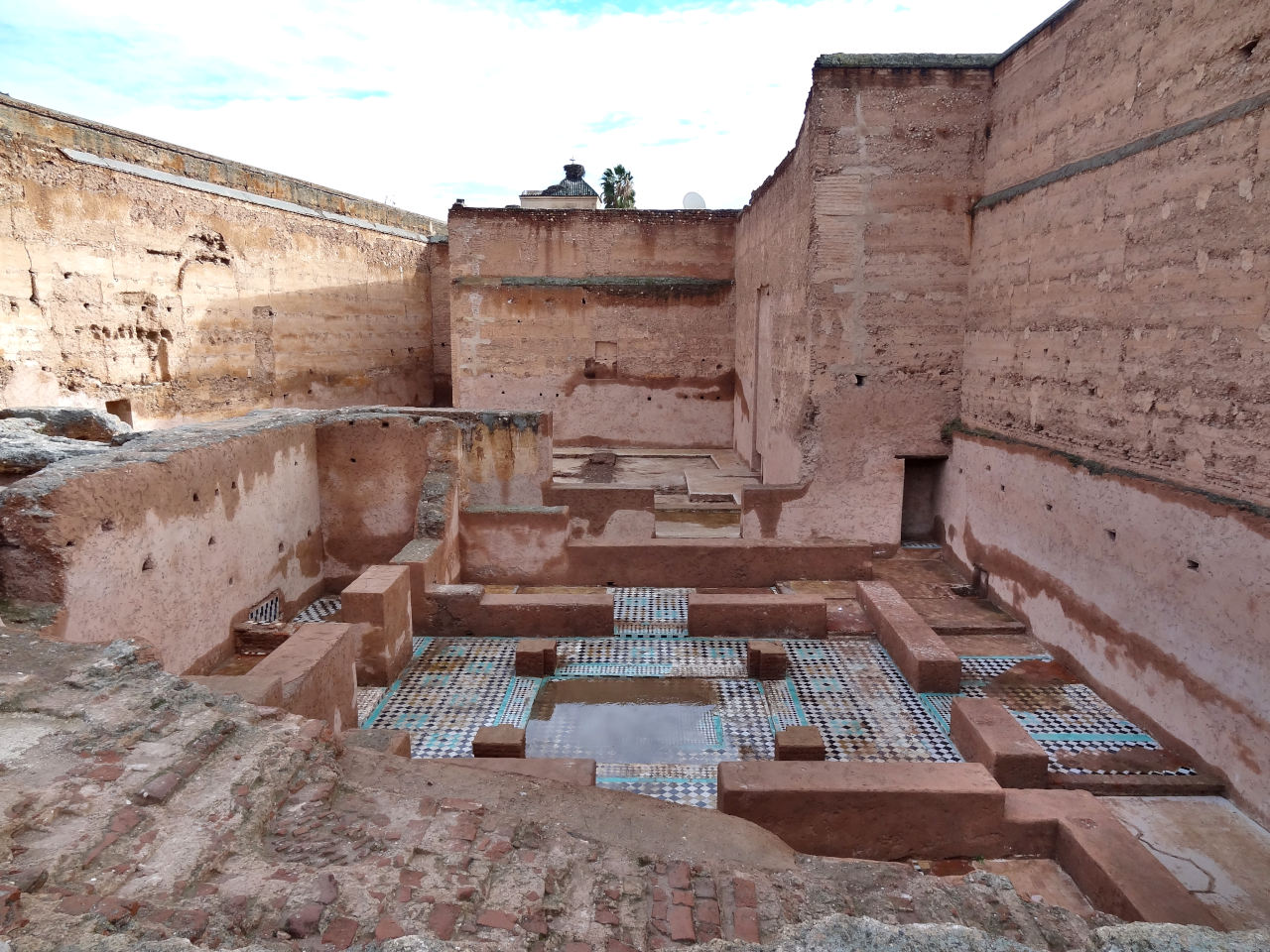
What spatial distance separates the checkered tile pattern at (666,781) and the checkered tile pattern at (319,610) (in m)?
3.24

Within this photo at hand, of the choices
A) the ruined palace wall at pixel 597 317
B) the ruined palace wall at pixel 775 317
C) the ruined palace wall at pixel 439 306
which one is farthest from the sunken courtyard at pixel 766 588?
the ruined palace wall at pixel 439 306

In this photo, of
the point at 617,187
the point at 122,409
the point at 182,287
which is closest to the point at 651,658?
the point at 122,409

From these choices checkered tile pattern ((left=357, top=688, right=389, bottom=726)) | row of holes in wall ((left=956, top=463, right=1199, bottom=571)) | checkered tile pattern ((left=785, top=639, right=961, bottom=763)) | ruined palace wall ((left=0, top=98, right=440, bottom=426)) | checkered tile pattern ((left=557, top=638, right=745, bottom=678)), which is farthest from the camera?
ruined palace wall ((left=0, top=98, right=440, bottom=426))

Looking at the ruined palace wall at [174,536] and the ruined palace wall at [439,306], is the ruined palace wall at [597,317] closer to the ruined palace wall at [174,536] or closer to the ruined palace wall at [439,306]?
the ruined palace wall at [439,306]

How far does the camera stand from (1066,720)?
4789mm

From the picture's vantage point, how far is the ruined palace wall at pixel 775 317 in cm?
802

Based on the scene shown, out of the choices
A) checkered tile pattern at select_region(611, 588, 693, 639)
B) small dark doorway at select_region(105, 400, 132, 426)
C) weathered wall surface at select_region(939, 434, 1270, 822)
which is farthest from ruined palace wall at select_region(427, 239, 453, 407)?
weathered wall surface at select_region(939, 434, 1270, 822)

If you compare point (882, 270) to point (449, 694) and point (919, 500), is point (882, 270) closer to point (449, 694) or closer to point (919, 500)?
point (919, 500)

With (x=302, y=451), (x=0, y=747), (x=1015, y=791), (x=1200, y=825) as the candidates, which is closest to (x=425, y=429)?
(x=302, y=451)

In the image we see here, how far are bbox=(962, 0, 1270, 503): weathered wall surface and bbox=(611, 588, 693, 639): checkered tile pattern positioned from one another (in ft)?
10.3

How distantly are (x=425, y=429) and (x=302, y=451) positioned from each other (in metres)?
1.03

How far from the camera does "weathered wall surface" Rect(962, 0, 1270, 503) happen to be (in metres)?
4.08

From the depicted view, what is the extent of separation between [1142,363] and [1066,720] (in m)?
2.27

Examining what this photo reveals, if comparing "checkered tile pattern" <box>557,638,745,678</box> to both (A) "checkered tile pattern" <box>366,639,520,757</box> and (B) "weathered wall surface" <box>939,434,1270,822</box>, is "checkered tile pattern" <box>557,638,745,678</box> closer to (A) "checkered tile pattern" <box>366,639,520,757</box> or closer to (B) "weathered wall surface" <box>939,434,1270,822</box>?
(A) "checkered tile pattern" <box>366,639,520,757</box>
